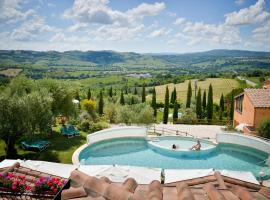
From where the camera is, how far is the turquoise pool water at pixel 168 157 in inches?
810

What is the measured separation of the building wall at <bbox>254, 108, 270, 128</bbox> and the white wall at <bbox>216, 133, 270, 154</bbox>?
249cm

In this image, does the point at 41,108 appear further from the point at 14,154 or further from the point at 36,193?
the point at 36,193

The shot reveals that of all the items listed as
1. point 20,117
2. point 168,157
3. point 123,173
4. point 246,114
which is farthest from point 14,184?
point 246,114

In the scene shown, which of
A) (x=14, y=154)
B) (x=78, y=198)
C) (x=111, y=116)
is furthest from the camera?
(x=111, y=116)

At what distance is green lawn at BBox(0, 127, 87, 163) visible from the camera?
19.6 meters

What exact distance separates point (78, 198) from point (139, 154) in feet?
61.0

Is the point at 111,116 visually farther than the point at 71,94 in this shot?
Yes

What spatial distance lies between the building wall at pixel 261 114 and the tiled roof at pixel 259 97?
0.38 metres

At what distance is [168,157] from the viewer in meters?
22.6

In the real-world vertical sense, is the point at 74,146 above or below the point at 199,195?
below

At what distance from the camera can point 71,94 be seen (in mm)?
25969

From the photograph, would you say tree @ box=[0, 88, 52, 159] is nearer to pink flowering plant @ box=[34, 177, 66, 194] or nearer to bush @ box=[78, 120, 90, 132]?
bush @ box=[78, 120, 90, 132]

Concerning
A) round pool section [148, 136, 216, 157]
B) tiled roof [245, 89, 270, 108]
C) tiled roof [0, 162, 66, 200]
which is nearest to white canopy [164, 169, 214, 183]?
tiled roof [0, 162, 66, 200]

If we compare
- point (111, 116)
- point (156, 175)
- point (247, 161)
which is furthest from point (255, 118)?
point (111, 116)
